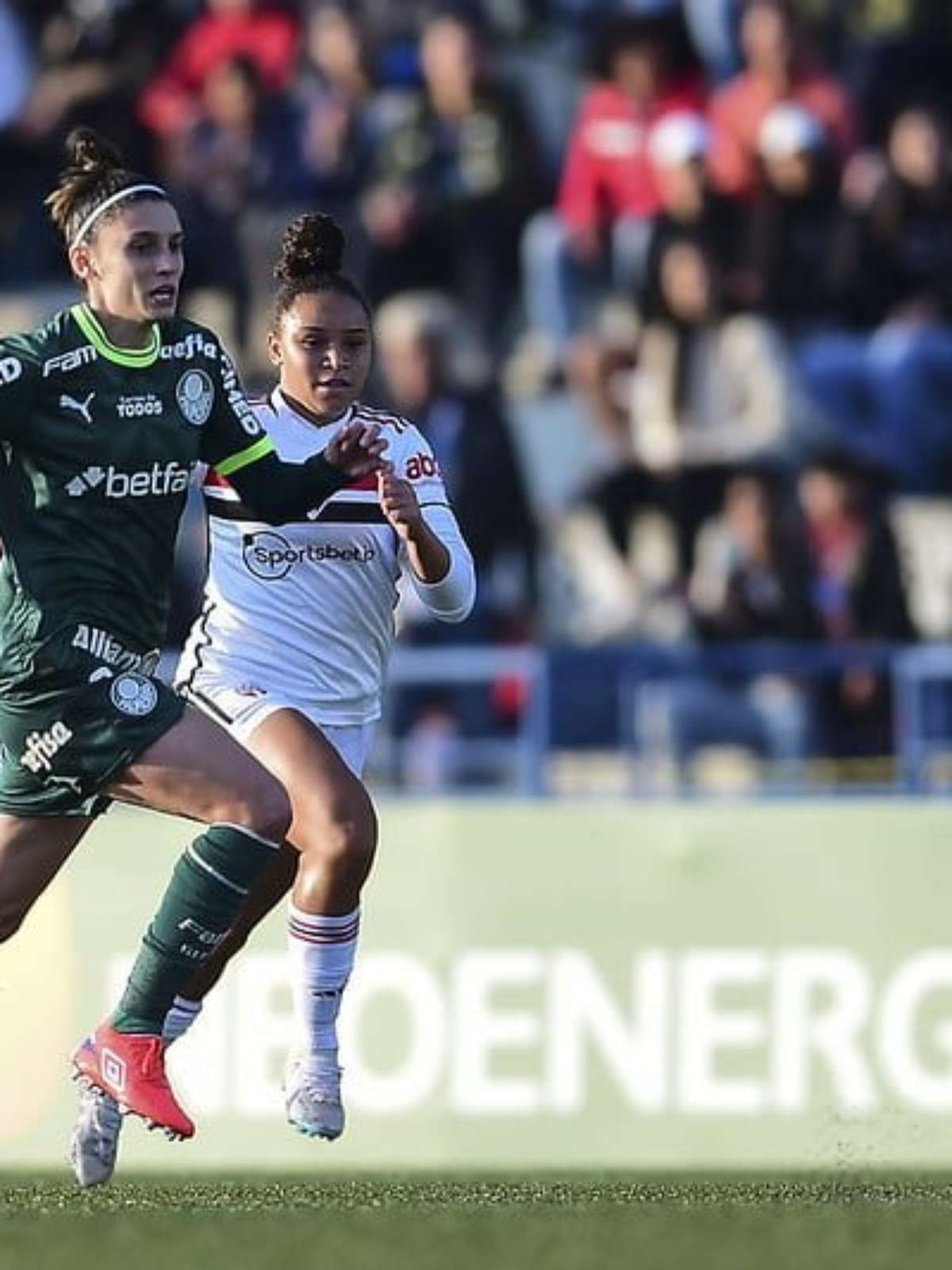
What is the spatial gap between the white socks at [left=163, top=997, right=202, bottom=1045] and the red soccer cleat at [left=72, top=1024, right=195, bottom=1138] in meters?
0.67

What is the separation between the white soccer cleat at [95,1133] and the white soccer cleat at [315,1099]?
67 centimetres

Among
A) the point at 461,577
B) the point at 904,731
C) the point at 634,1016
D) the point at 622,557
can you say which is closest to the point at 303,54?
the point at 622,557

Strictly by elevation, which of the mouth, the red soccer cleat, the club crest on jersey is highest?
the mouth

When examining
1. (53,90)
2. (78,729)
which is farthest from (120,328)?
(53,90)

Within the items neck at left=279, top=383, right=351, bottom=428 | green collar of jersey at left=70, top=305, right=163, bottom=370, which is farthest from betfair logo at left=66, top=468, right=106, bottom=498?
neck at left=279, top=383, right=351, bottom=428

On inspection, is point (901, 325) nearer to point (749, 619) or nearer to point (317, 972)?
point (749, 619)

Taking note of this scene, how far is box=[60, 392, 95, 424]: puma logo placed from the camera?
7273mm

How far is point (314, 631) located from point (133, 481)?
1171mm

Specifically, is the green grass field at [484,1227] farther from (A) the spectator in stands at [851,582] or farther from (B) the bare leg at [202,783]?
(A) the spectator in stands at [851,582]

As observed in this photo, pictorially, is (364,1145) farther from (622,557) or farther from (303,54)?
(303,54)

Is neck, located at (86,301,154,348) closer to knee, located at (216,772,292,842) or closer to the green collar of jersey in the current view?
the green collar of jersey

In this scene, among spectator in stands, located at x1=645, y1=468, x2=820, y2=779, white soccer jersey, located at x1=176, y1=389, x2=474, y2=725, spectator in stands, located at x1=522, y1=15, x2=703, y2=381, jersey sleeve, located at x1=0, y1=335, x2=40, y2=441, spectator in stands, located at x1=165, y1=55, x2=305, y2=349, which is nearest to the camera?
jersey sleeve, located at x1=0, y1=335, x2=40, y2=441

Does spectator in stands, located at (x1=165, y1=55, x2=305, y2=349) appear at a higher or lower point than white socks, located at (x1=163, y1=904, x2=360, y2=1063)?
higher

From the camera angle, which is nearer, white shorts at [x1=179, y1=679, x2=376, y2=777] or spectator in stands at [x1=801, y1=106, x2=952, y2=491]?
white shorts at [x1=179, y1=679, x2=376, y2=777]
